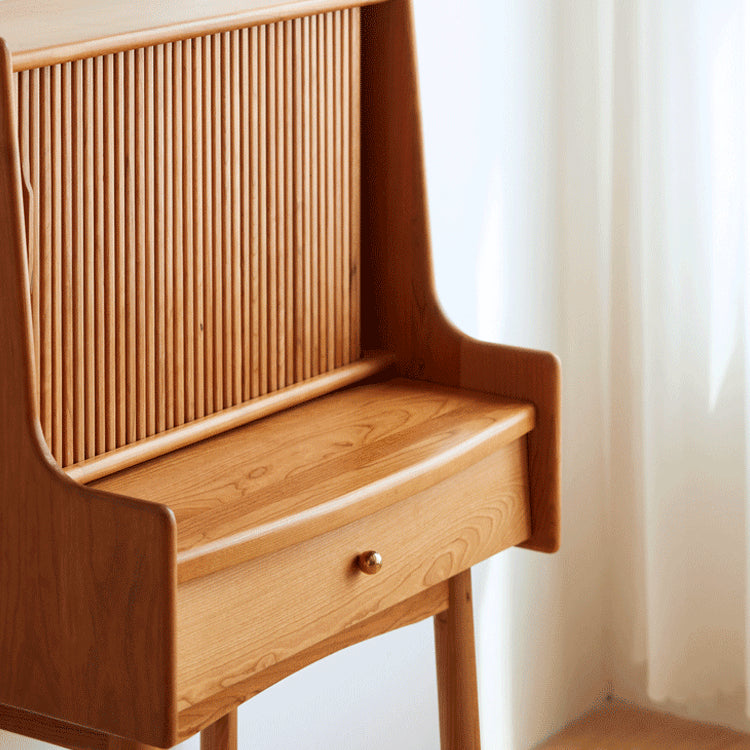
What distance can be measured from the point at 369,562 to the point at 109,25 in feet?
1.57

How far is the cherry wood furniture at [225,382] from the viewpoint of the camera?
0.96m

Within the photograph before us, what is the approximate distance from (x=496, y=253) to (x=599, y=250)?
265 millimetres

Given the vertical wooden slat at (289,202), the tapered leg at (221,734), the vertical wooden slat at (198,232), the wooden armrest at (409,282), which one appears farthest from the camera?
the tapered leg at (221,734)

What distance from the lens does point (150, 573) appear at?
0.93 metres

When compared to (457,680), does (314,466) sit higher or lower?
higher

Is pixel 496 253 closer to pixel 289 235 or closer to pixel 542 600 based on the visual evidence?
pixel 542 600

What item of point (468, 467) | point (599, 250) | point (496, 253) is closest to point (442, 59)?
point (496, 253)

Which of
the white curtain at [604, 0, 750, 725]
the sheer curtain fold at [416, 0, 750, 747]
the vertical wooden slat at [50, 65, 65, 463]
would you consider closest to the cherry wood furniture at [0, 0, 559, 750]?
the vertical wooden slat at [50, 65, 65, 463]

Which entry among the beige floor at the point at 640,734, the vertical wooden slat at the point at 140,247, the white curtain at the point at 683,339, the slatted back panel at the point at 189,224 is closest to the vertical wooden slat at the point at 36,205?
the slatted back panel at the point at 189,224

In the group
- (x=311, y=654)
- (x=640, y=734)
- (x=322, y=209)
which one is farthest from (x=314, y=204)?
(x=640, y=734)

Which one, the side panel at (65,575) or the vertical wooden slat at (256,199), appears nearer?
the side panel at (65,575)

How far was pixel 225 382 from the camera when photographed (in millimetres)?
1239

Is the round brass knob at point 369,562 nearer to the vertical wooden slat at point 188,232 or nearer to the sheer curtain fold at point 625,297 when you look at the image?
the vertical wooden slat at point 188,232

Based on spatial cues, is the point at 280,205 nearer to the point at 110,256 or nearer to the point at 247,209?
the point at 247,209
